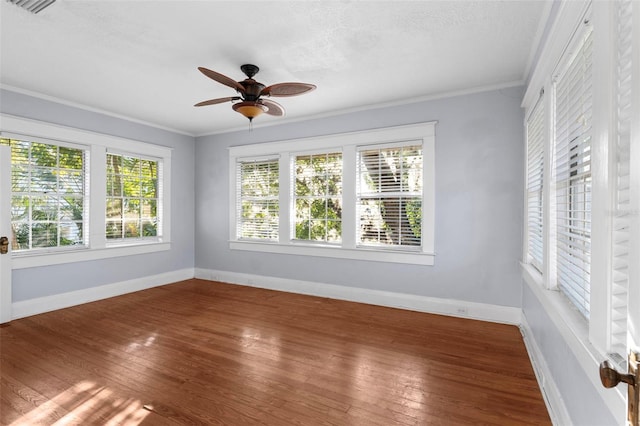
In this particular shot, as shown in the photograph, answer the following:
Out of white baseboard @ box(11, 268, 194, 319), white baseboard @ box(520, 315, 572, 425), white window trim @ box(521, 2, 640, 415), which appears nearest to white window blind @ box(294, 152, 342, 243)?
white baseboard @ box(11, 268, 194, 319)

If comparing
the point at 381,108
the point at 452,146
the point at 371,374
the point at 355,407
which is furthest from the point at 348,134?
the point at 355,407

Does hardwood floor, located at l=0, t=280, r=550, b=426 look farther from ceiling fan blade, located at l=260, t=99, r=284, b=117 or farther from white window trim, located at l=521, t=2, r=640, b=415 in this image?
ceiling fan blade, located at l=260, t=99, r=284, b=117

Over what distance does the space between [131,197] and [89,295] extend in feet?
5.03

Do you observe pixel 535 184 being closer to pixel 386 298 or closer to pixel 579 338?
pixel 579 338

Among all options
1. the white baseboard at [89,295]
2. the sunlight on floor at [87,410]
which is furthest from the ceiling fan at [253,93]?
the white baseboard at [89,295]

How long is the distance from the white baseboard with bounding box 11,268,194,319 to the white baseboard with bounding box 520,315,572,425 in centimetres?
524

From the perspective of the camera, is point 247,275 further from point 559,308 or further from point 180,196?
point 559,308

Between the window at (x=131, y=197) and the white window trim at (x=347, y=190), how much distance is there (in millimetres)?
1276

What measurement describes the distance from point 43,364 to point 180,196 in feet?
11.6

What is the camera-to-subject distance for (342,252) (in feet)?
15.3

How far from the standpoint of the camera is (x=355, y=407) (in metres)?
2.13

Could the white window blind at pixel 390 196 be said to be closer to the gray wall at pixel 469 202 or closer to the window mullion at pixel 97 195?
the gray wall at pixel 469 202

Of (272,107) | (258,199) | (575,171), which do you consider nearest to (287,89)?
(272,107)

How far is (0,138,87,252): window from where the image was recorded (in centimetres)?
390
